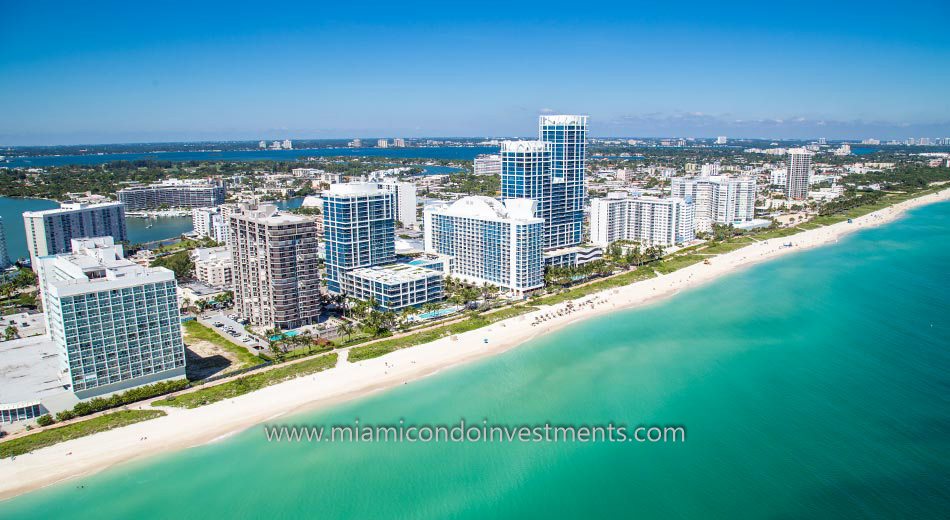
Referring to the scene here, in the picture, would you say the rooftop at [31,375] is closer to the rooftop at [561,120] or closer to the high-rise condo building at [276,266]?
the high-rise condo building at [276,266]

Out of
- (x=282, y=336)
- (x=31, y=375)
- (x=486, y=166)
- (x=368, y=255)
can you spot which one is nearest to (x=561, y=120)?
(x=368, y=255)

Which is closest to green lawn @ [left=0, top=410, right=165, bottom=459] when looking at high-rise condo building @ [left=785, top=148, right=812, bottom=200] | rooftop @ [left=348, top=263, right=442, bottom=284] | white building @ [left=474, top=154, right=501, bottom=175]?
rooftop @ [left=348, top=263, right=442, bottom=284]

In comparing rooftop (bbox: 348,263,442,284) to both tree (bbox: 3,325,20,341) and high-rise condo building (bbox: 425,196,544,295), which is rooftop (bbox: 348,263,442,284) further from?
tree (bbox: 3,325,20,341)

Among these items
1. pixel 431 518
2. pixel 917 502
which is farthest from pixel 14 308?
pixel 917 502

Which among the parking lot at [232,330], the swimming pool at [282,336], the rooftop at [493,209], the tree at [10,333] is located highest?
the rooftop at [493,209]

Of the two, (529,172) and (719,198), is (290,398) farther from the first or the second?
(719,198)

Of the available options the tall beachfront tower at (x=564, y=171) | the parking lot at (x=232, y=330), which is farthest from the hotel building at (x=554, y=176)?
the parking lot at (x=232, y=330)
